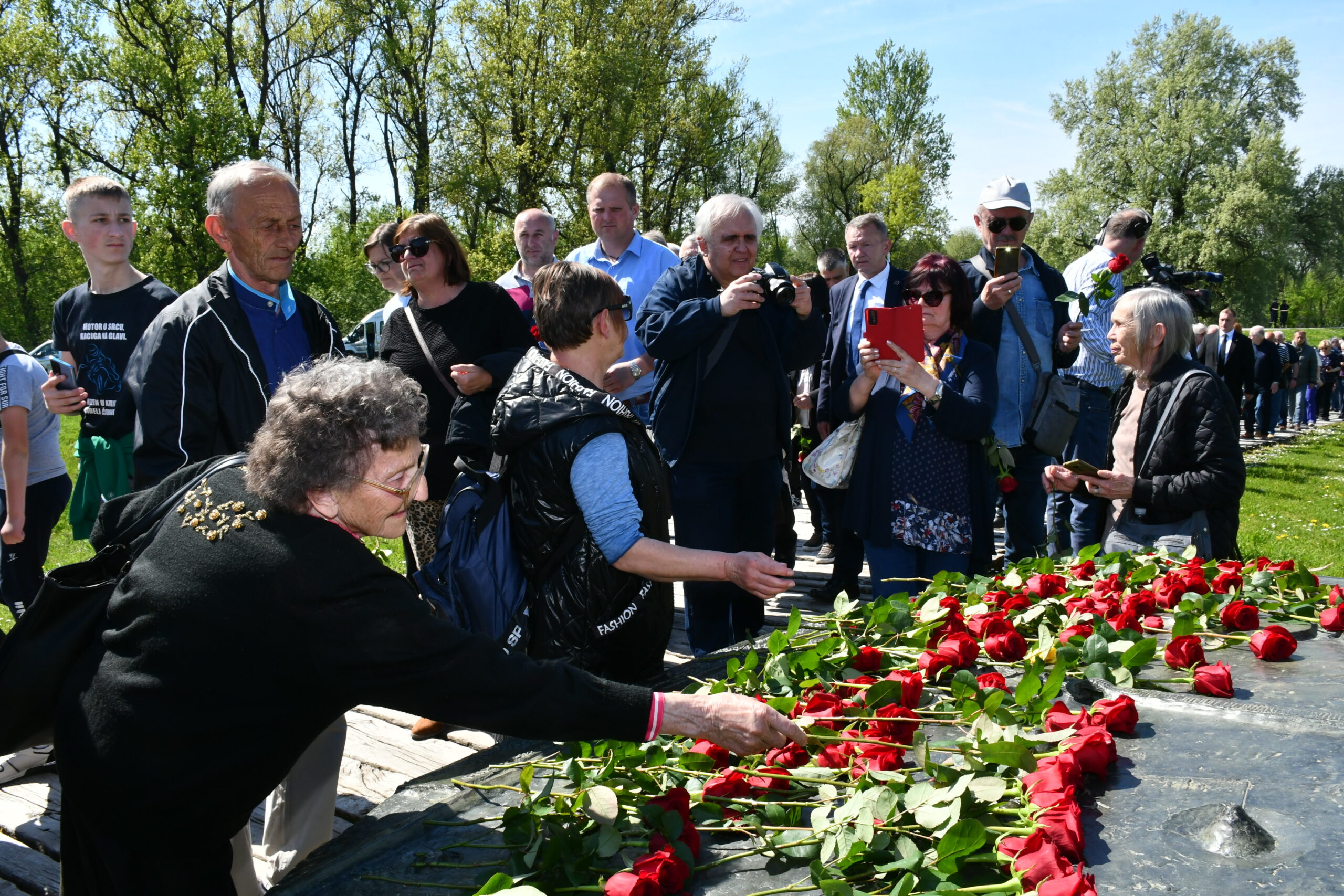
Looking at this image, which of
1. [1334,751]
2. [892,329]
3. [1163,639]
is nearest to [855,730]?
[1334,751]

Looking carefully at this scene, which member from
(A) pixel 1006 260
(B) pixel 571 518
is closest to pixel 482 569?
(B) pixel 571 518

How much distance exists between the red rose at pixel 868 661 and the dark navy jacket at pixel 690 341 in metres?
2.19

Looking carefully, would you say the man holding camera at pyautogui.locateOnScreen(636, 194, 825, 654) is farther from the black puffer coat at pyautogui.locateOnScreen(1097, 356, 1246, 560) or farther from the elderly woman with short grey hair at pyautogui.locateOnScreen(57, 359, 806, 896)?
the elderly woman with short grey hair at pyautogui.locateOnScreen(57, 359, 806, 896)

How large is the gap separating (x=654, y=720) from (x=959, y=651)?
0.78m

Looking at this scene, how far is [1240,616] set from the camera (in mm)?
2570

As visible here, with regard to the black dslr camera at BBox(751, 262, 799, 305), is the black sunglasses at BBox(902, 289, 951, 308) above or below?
below

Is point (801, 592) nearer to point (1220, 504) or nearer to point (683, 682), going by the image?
point (1220, 504)

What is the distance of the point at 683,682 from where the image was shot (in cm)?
256

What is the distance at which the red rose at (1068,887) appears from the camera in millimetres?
1273

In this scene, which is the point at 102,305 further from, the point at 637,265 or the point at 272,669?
the point at 272,669

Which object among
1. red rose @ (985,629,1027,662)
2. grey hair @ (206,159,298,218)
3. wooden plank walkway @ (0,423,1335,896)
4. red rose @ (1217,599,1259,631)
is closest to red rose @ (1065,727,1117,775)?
red rose @ (985,629,1027,662)

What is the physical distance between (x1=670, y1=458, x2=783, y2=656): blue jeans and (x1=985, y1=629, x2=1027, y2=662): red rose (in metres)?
2.04

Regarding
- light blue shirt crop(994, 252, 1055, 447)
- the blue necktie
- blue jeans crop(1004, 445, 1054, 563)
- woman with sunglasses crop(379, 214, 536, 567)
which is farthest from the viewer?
the blue necktie

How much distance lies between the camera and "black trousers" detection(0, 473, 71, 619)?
4766mm
